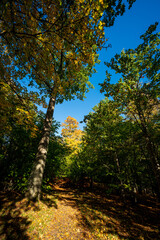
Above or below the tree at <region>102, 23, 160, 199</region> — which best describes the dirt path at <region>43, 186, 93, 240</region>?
below

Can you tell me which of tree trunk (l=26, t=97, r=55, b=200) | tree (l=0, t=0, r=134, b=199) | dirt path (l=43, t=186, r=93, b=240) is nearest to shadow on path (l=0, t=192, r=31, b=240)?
tree trunk (l=26, t=97, r=55, b=200)

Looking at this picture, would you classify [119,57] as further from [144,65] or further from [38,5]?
[38,5]

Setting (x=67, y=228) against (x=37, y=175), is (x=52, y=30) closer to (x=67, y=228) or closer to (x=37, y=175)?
(x=37, y=175)

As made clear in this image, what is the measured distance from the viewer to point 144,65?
4.20 metres

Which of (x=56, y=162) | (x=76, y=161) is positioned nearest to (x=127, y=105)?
(x=56, y=162)

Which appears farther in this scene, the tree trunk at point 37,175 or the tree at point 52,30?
the tree trunk at point 37,175

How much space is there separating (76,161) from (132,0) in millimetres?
9643

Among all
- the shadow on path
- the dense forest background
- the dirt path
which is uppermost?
the dense forest background

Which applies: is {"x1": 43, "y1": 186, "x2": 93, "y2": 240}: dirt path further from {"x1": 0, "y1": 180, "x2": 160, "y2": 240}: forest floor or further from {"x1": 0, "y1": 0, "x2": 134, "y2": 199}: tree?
{"x1": 0, "y1": 0, "x2": 134, "y2": 199}: tree

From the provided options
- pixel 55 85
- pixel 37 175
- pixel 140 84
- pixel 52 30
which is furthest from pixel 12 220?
pixel 140 84

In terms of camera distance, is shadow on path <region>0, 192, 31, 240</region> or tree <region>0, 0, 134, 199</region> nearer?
tree <region>0, 0, 134, 199</region>

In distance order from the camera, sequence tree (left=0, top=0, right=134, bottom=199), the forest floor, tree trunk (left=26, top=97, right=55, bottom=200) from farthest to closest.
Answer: tree trunk (left=26, top=97, right=55, bottom=200), the forest floor, tree (left=0, top=0, right=134, bottom=199)

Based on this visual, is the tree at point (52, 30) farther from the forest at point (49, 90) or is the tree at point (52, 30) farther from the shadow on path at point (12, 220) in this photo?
the shadow on path at point (12, 220)

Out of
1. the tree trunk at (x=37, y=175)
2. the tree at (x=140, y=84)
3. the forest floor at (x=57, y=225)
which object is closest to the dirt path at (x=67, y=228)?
the forest floor at (x=57, y=225)
